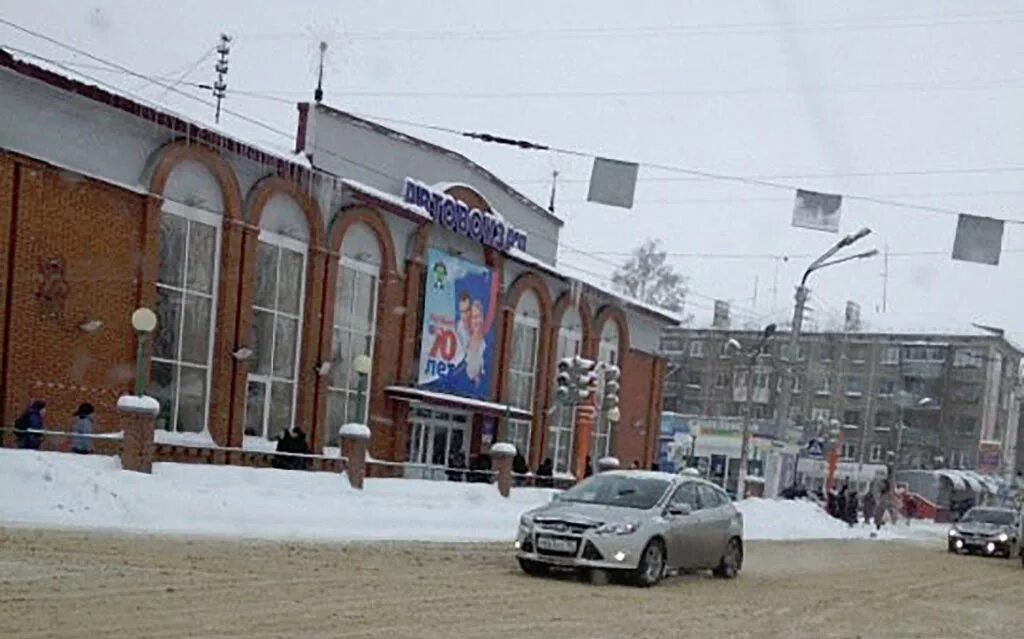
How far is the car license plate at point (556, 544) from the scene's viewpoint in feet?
61.1

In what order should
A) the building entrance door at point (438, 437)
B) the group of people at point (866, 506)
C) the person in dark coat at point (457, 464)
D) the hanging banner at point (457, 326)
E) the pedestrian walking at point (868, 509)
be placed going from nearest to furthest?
the person in dark coat at point (457, 464), the hanging banner at point (457, 326), the building entrance door at point (438, 437), the group of people at point (866, 506), the pedestrian walking at point (868, 509)

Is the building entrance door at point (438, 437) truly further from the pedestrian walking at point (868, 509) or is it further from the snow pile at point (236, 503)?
the pedestrian walking at point (868, 509)

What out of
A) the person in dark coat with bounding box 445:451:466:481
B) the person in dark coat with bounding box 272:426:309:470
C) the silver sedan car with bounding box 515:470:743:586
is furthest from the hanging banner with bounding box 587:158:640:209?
the person in dark coat with bounding box 445:451:466:481

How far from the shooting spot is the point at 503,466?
34844 millimetres

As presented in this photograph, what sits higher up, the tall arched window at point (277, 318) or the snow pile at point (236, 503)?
the tall arched window at point (277, 318)

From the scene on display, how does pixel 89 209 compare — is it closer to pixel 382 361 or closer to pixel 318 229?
pixel 318 229

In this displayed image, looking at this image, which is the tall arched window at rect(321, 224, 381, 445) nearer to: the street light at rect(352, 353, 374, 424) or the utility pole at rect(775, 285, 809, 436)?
the street light at rect(352, 353, 374, 424)

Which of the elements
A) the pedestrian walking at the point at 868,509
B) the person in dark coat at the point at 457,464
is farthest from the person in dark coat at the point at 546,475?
the pedestrian walking at the point at 868,509

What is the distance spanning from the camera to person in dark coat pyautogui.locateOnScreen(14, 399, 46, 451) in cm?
2452

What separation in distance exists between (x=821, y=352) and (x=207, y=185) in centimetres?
7070

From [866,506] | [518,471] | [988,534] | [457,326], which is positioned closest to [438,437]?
[457,326]

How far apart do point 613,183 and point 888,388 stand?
74762 millimetres

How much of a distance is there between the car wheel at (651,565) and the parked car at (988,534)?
2115cm

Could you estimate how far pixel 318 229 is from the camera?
3544 centimetres
